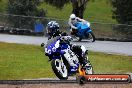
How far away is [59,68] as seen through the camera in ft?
46.2

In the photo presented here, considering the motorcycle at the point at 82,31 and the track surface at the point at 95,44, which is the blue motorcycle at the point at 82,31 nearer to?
the motorcycle at the point at 82,31

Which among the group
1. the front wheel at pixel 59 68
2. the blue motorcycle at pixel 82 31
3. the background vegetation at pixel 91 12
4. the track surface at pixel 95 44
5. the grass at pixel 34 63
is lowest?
the background vegetation at pixel 91 12

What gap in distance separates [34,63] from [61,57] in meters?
6.39

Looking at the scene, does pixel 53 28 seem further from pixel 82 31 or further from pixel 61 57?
pixel 82 31

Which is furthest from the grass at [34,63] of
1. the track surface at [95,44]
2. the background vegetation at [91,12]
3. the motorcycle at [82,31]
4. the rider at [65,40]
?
the background vegetation at [91,12]

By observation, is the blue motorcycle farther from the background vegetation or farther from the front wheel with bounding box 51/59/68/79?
the background vegetation

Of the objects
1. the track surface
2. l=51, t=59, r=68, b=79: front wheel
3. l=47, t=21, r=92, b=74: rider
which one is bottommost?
the track surface

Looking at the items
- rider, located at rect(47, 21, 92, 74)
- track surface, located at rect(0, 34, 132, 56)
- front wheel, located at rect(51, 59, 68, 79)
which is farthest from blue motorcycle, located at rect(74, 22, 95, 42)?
front wheel, located at rect(51, 59, 68, 79)

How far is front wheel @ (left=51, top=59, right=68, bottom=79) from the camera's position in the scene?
14.0 meters

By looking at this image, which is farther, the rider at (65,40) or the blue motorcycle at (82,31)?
the blue motorcycle at (82,31)

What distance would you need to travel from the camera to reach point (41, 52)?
81.1 ft

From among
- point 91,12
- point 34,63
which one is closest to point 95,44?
point 34,63

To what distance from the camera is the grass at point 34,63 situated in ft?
58.1

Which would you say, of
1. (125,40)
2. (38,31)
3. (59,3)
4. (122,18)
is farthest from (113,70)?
(59,3)
